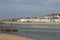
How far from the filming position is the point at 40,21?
654ft

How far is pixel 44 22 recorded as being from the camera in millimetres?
198375

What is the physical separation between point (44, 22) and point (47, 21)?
8.91 feet

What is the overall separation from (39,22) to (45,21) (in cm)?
501

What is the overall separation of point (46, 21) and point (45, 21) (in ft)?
6.94

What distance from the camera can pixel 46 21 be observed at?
648 ft

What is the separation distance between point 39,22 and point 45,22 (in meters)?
5.35

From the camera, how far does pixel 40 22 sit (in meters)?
198

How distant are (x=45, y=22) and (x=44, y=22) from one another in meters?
1.56

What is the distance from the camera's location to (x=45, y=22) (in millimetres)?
197000

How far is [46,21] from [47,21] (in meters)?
0.82

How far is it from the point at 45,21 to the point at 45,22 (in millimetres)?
2510

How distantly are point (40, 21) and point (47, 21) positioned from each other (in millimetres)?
5966

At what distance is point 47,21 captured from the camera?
197 m
